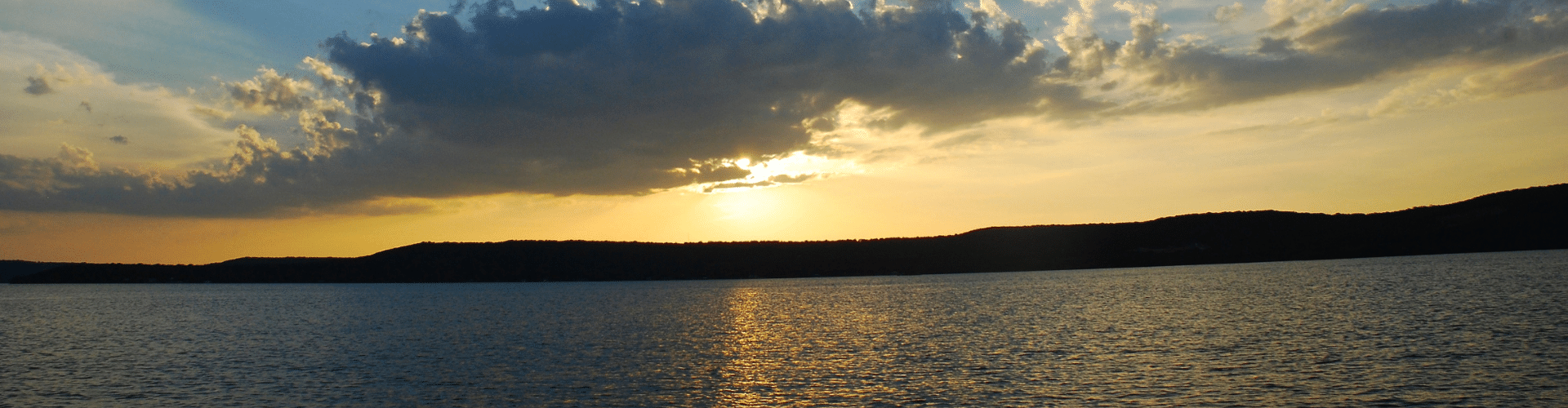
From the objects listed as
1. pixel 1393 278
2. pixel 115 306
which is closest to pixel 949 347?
pixel 1393 278

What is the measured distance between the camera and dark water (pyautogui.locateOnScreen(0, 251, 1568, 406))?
39.8 m

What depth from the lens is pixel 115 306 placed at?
6093 inches

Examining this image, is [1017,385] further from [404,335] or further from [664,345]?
[404,335]

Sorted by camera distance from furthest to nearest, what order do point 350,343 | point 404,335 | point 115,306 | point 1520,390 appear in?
1. point 115,306
2. point 404,335
3. point 350,343
4. point 1520,390

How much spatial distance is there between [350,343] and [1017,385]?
58.0 metres

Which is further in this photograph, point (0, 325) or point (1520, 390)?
point (0, 325)

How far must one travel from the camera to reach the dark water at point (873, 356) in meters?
39.8

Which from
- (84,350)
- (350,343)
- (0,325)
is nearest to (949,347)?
(350,343)

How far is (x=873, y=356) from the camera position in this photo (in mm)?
55750

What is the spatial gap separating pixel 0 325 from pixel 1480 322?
150 meters

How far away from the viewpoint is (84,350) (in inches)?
2645

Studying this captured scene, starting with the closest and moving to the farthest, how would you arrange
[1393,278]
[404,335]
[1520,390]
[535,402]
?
[1520,390]
[535,402]
[404,335]
[1393,278]

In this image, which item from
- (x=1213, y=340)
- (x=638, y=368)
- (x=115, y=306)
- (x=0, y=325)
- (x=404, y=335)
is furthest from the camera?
(x=115, y=306)

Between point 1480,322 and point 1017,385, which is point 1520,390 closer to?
point 1017,385
